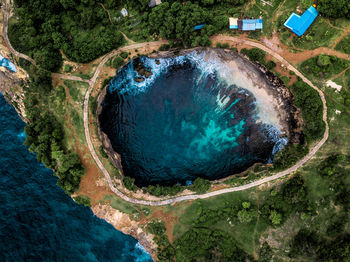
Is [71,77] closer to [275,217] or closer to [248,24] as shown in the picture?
[248,24]

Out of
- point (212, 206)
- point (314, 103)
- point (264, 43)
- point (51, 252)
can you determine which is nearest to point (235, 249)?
point (212, 206)

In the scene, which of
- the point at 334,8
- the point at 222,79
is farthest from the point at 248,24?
the point at 334,8

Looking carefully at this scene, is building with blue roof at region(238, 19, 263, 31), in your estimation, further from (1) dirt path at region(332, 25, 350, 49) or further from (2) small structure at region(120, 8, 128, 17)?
(2) small structure at region(120, 8, 128, 17)

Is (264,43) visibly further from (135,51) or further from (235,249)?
(235,249)

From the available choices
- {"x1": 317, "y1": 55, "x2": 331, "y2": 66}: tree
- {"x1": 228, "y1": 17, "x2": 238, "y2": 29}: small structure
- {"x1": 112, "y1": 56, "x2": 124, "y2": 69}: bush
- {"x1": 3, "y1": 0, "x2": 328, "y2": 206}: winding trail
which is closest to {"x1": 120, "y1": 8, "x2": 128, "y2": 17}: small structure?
{"x1": 3, "y1": 0, "x2": 328, "y2": 206}: winding trail

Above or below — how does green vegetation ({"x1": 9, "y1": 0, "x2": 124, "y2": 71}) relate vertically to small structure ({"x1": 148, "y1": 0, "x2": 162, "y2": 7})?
below
